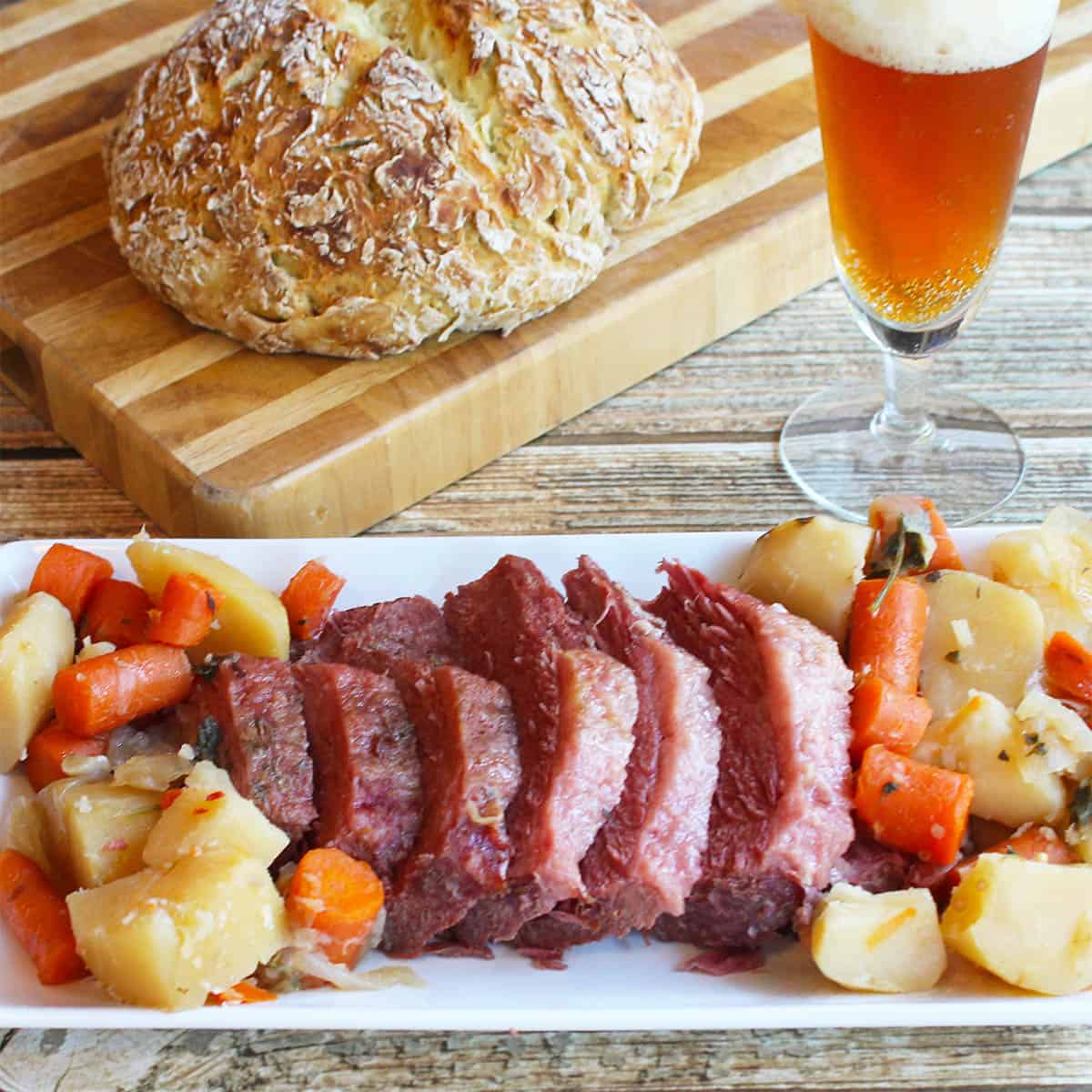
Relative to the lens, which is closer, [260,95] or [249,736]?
[249,736]

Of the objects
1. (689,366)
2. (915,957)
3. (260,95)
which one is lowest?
(915,957)

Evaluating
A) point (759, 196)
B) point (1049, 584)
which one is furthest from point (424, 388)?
point (1049, 584)

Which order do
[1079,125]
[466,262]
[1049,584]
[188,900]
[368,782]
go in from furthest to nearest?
[1079,125]
[466,262]
[1049,584]
[368,782]
[188,900]

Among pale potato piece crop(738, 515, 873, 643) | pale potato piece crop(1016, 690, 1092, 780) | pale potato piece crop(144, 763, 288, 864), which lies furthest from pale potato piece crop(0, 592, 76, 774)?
pale potato piece crop(1016, 690, 1092, 780)

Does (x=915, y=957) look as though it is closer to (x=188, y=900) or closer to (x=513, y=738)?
(x=513, y=738)

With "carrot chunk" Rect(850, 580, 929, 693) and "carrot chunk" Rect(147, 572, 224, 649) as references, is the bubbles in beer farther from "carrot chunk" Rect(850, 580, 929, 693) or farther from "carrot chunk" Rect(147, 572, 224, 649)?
"carrot chunk" Rect(147, 572, 224, 649)

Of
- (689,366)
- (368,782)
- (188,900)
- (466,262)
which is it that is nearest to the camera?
(188,900)
